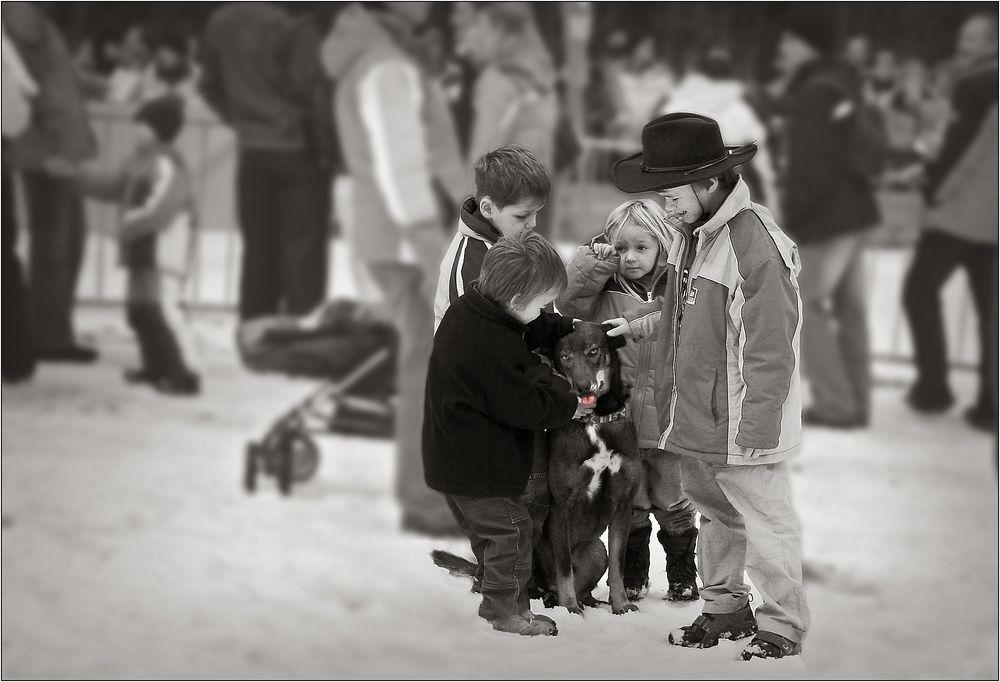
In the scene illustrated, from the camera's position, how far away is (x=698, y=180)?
212 centimetres

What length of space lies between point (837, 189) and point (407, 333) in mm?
1837

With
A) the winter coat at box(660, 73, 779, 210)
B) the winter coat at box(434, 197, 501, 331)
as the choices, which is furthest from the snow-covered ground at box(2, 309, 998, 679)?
the winter coat at box(434, 197, 501, 331)

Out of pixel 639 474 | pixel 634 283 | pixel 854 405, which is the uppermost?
pixel 634 283

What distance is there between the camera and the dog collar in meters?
2.20

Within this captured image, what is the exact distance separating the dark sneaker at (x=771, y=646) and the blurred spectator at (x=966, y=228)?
265cm

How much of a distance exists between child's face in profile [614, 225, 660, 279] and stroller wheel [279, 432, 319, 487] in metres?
2.80

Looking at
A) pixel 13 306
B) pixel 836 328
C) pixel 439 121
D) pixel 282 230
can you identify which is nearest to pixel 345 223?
pixel 282 230

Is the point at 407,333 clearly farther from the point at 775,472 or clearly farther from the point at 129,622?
the point at 775,472

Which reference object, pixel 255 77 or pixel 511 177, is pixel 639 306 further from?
pixel 255 77

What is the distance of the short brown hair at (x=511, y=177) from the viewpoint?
85.5 inches

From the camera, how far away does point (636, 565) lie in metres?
2.44

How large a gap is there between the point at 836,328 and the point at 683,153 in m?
2.81

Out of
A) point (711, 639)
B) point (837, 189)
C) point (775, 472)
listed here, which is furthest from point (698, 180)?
point (837, 189)

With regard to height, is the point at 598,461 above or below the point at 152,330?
above
